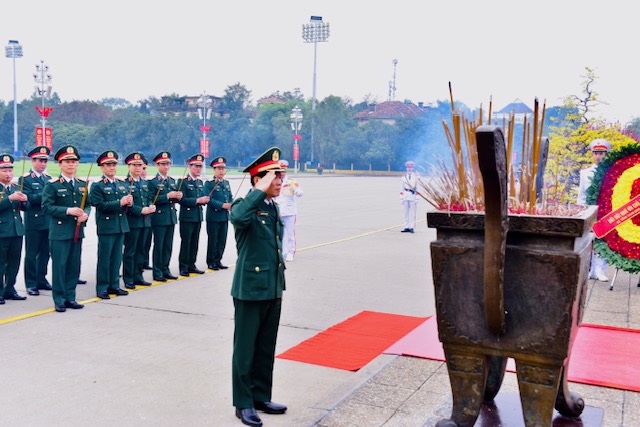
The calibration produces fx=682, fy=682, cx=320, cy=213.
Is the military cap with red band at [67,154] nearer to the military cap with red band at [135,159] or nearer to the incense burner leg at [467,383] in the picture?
the military cap with red band at [135,159]

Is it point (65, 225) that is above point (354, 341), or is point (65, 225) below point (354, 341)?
above

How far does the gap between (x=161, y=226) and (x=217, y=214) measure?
0.96 meters

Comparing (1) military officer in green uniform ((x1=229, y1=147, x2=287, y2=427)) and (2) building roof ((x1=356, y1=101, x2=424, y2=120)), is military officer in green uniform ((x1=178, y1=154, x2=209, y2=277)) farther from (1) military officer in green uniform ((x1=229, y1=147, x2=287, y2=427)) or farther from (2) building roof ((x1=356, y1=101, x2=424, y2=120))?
(2) building roof ((x1=356, y1=101, x2=424, y2=120))

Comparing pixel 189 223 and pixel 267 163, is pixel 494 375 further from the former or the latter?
pixel 189 223

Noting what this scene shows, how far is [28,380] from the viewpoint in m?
4.79

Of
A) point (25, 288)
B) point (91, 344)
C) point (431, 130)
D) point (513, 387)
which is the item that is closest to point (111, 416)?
point (91, 344)

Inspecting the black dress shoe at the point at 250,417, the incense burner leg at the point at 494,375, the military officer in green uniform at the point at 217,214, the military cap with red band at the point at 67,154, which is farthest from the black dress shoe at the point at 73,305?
the incense burner leg at the point at 494,375

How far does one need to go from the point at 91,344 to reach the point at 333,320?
7.53ft

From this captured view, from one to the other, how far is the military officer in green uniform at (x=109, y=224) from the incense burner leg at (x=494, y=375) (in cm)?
479

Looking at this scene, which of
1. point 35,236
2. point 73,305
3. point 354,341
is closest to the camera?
point 354,341

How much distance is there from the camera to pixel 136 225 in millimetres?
8375

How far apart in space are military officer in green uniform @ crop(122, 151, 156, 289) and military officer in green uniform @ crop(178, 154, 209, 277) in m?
0.61

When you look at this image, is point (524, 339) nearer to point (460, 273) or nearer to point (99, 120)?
point (460, 273)

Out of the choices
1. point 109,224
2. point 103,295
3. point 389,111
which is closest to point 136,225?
point 109,224
